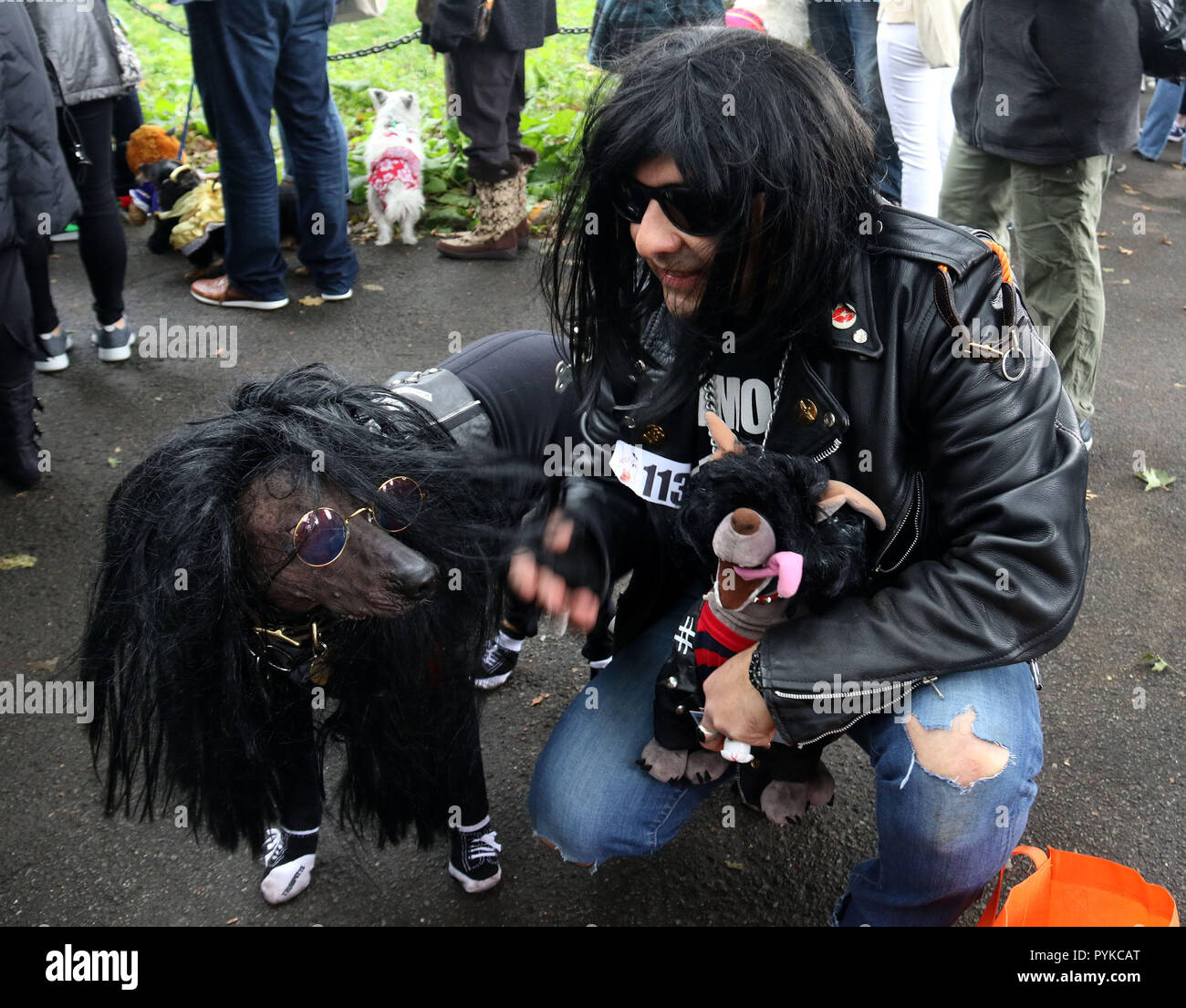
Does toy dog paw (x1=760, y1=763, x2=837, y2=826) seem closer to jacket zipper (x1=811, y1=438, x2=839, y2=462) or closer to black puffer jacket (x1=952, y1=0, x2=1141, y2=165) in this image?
jacket zipper (x1=811, y1=438, x2=839, y2=462)

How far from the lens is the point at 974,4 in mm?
3377

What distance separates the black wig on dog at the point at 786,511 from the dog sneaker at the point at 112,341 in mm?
3455

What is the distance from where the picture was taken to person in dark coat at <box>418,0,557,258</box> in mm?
4660

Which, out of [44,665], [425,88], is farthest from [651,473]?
[425,88]

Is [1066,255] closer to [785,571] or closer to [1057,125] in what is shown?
[1057,125]

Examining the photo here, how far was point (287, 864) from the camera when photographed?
2197 mm

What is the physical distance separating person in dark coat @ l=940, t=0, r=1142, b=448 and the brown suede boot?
2.43m

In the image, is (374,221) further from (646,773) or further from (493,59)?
(646,773)

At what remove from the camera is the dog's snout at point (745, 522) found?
151 centimetres

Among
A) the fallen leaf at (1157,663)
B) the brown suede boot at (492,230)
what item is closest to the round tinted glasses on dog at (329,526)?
the fallen leaf at (1157,663)

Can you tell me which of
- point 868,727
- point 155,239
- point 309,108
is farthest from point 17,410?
point 868,727

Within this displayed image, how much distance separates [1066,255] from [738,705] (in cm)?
234

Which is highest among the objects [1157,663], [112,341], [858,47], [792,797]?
[858,47]

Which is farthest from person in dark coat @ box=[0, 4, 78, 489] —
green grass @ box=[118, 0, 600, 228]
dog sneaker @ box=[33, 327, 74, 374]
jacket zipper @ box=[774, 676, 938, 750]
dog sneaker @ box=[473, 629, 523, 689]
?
jacket zipper @ box=[774, 676, 938, 750]
